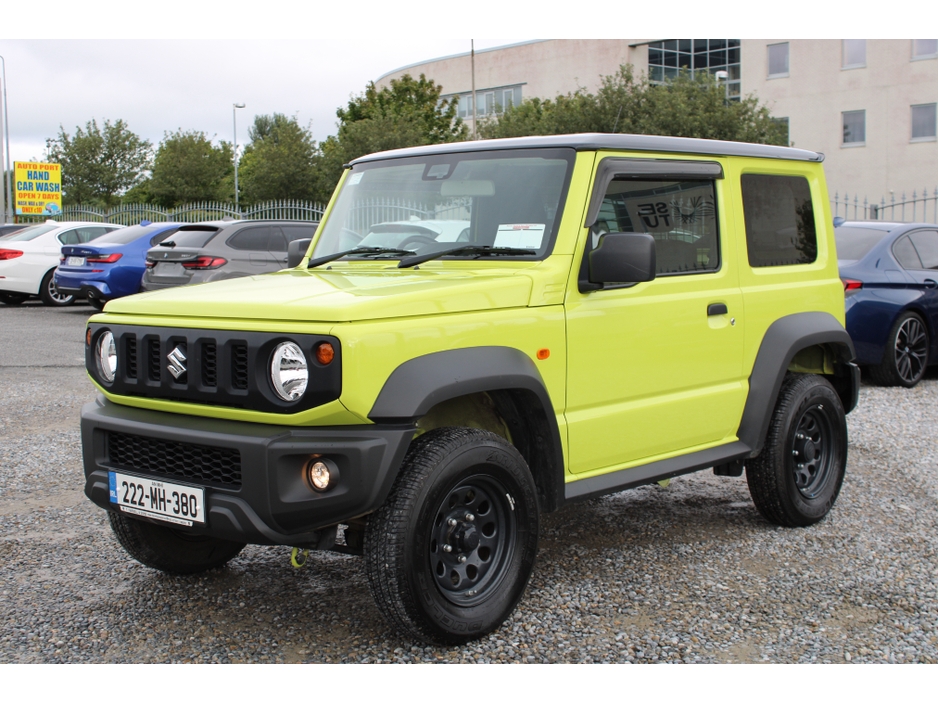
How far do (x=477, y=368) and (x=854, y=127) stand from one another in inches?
1544

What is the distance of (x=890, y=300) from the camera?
30.5 ft

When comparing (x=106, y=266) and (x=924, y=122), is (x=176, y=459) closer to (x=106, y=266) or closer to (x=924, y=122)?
(x=106, y=266)

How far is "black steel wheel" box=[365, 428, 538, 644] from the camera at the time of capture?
128 inches

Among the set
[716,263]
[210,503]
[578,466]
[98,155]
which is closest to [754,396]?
[716,263]

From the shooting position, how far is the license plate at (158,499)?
3291 millimetres

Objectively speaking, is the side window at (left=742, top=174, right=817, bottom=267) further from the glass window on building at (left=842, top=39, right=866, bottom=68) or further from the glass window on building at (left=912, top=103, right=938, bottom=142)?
the glass window on building at (left=842, top=39, right=866, bottom=68)

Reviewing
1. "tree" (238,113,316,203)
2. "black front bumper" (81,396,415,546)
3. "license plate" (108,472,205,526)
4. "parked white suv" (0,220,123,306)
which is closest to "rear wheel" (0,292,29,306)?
"parked white suv" (0,220,123,306)

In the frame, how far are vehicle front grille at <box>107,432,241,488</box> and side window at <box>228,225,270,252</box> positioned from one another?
967 centimetres

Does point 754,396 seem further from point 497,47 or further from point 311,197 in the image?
point 497,47

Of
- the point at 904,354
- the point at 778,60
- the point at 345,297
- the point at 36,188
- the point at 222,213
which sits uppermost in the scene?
the point at 778,60

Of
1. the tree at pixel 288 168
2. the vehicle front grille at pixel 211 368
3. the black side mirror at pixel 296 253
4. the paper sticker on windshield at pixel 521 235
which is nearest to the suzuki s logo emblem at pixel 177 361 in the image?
the vehicle front grille at pixel 211 368

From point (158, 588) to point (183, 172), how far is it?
50.3 meters

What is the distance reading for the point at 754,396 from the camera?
470cm

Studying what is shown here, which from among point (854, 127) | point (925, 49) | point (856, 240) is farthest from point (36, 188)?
point (925, 49)
